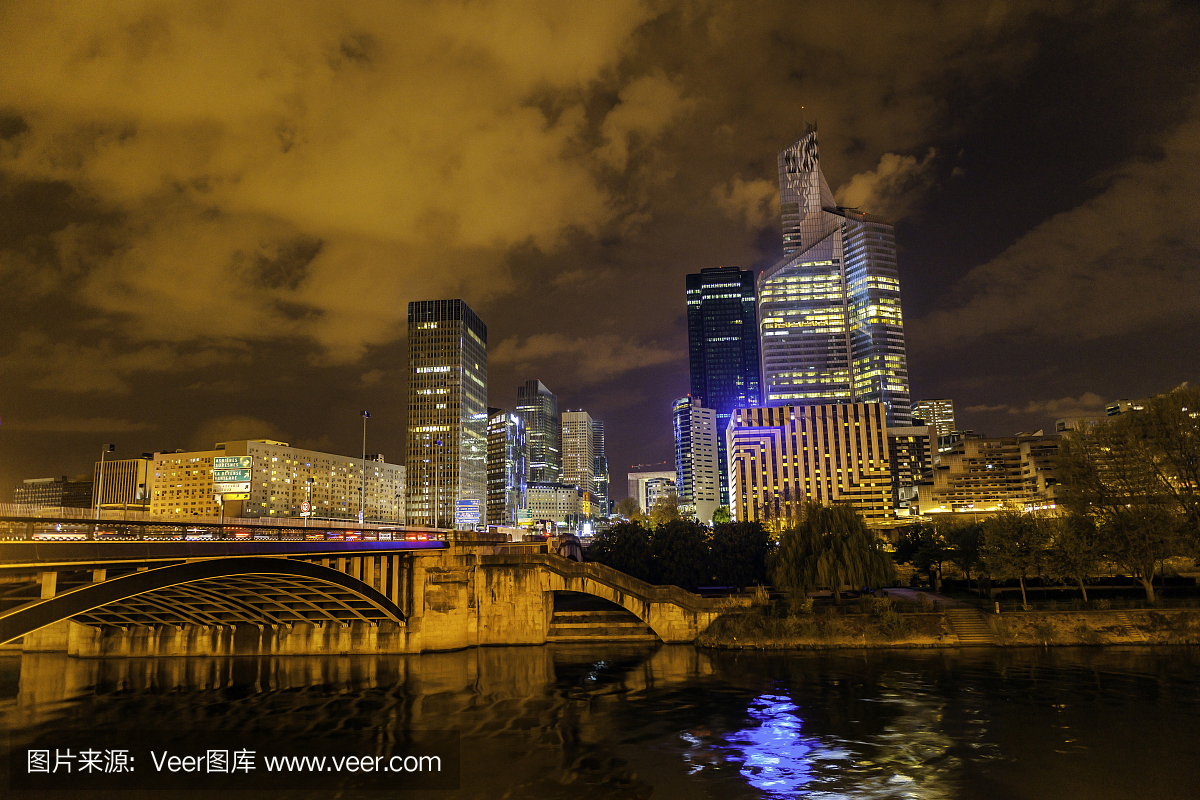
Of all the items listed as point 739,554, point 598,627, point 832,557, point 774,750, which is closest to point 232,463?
point 598,627

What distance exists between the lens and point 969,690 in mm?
Result: 45562

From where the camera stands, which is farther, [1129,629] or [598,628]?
[598,628]

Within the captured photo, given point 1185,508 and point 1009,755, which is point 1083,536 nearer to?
point 1185,508

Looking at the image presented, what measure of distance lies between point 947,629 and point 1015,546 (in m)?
12.8

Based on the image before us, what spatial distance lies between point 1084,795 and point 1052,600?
44.9 m

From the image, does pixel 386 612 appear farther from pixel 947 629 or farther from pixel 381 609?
pixel 947 629

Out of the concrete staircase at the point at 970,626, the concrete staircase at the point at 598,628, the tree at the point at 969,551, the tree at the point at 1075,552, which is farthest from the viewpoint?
the tree at the point at 969,551

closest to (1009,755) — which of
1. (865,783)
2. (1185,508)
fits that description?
(865,783)

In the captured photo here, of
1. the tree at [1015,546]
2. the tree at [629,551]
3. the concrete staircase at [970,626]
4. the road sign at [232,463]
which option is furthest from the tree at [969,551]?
the road sign at [232,463]

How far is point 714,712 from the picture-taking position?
4253 cm

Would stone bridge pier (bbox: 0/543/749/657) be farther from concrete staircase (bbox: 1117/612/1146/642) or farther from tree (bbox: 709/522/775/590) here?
concrete staircase (bbox: 1117/612/1146/642)

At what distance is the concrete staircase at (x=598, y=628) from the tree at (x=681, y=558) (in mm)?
12358

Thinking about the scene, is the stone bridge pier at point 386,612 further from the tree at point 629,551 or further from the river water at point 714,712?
the tree at point 629,551

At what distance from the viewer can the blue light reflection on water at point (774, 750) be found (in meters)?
30.8
